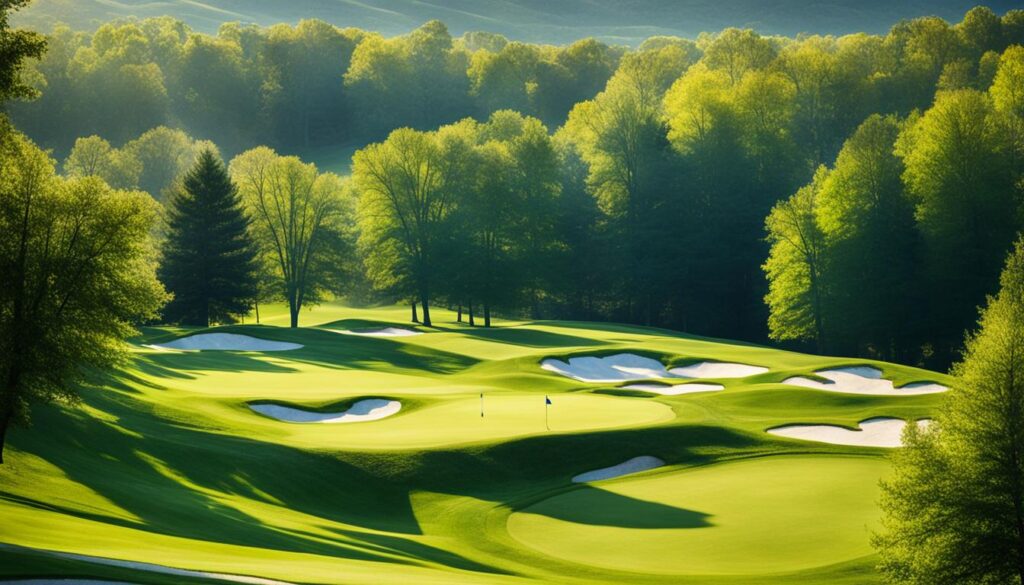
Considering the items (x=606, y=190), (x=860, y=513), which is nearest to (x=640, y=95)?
(x=606, y=190)

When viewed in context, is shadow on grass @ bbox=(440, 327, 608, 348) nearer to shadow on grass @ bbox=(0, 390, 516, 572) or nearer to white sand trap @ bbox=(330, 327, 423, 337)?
white sand trap @ bbox=(330, 327, 423, 337)

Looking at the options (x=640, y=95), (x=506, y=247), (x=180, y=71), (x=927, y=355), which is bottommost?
(x=927, y=355)

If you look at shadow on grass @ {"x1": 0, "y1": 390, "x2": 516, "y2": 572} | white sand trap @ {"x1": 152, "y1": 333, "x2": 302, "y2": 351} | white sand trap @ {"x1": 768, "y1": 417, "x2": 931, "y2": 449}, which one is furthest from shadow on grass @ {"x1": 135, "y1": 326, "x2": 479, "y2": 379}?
white sand trap @ {"x1": 768, "y1": 417, "x2": 931, "y2": 449}

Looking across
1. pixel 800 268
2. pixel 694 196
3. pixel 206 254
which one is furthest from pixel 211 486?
pixel 694 196

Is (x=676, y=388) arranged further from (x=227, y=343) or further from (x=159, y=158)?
(x=159, y=158)

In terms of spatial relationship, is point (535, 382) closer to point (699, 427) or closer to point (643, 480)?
point (699, 427)
